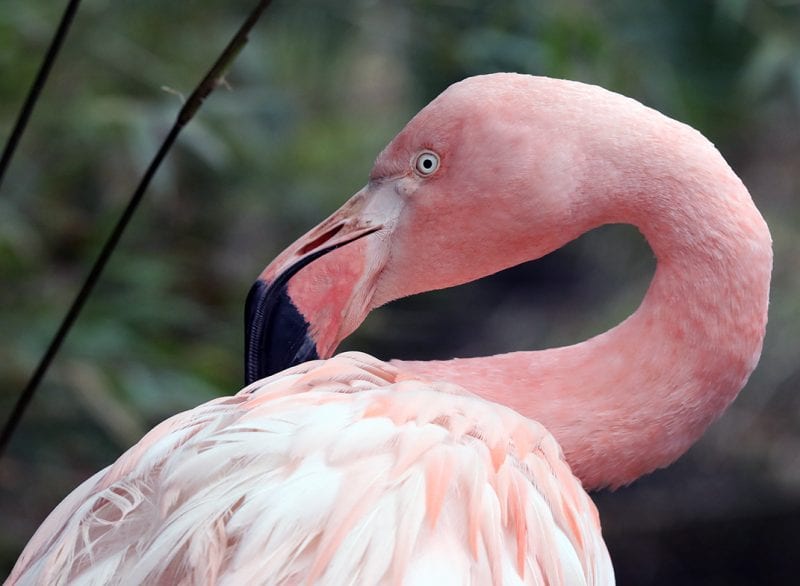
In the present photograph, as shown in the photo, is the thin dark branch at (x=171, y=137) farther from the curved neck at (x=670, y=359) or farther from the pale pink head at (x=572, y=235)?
the curved neck at (x=670, y=359)

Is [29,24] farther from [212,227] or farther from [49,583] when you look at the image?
[49,583]

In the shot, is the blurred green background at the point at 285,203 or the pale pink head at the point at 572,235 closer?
the pale pink head at the point at 572,235

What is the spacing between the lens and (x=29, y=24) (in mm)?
3340

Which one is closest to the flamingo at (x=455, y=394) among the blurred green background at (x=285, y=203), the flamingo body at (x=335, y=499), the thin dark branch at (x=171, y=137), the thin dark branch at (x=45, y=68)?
the flamingo body at (x=335, y=499)

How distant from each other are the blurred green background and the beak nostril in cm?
130

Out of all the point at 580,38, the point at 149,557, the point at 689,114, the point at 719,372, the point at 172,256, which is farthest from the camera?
the point at 172,256

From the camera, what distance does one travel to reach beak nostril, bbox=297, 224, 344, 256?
1.59 m

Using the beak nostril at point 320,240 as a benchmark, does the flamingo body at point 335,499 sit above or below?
below

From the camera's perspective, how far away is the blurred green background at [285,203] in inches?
119

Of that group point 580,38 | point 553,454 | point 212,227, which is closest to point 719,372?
point 553,454

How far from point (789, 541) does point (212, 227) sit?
2478 millimetres

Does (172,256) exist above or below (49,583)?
below

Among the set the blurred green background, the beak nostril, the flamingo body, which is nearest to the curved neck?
the flamingo body

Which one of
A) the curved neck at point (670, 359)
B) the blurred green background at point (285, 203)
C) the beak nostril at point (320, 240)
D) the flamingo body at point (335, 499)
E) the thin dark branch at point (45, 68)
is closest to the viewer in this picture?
the flamingo body at point (335, 499)
